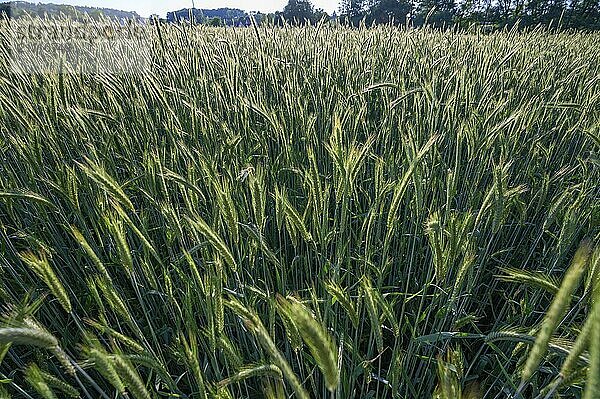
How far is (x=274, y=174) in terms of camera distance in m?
1.51

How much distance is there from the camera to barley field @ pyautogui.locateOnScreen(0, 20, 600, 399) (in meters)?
0.68

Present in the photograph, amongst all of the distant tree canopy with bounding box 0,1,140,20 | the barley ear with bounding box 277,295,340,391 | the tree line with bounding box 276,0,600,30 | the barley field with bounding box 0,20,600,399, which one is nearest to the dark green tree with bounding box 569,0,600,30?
the tree line with bounding box 276,0,600,30

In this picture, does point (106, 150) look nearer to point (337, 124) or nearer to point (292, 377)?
point (337, 124)

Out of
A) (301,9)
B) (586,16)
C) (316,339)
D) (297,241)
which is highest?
(301,9)

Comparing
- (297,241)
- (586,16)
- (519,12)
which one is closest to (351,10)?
(519,12)

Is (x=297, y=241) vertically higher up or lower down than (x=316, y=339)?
lower down

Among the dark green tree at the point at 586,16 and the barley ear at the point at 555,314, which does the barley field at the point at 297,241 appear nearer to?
the barley ear at the point at 555,314

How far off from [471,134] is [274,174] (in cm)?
69

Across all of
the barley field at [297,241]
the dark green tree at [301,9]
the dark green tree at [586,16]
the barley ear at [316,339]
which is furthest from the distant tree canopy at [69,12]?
the dark green tree at [301,9]

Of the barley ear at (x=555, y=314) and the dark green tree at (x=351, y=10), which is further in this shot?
the dark green tree at (x=351, y=10)

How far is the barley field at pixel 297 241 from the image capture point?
2.24ft

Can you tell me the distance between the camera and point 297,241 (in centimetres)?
114

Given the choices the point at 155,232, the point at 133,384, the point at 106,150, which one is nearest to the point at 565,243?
the point at 133,384

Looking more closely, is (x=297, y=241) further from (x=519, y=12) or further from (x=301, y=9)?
(x=301, y=9)
